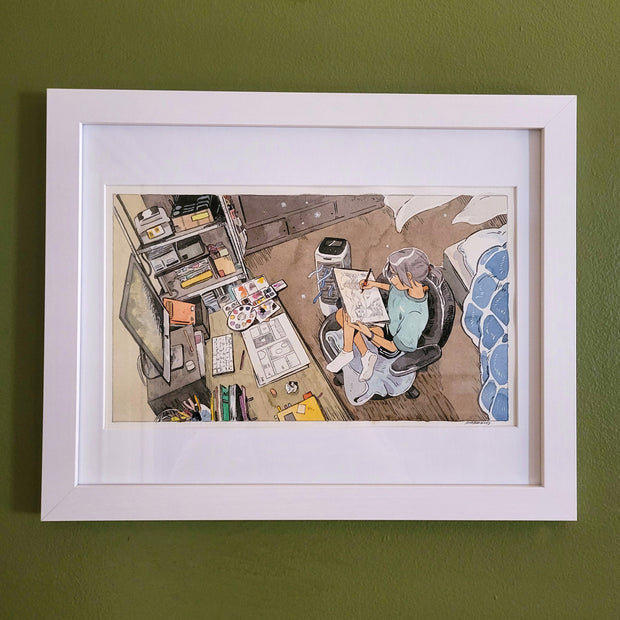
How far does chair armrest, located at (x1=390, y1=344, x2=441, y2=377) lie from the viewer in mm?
779

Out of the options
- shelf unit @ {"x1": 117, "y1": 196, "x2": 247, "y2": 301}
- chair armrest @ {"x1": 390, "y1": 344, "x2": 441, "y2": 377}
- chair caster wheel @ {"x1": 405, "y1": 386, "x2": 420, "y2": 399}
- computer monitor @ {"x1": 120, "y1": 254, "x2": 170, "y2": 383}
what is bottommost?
chair caster wheel @ {"x1": 405, "y1": 386, "x2": 420, "y2": 399}

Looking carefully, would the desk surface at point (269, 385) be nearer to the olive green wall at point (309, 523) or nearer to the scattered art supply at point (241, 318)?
the scattered art supply at point (241, 318)

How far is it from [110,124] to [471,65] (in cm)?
50

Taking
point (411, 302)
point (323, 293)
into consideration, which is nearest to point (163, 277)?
point (323, 293)

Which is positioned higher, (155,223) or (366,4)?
(366,4)

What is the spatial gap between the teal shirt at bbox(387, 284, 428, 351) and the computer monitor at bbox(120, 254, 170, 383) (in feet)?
0.99

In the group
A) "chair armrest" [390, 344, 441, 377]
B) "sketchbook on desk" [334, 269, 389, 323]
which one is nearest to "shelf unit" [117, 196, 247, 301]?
"sketchbook on desk" [334, 269, 389, 323]

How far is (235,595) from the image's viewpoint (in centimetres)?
80

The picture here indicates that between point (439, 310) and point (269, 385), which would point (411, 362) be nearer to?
point (439, 310)

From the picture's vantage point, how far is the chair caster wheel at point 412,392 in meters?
0.78

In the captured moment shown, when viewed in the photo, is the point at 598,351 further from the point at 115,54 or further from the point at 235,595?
the point at 115,54

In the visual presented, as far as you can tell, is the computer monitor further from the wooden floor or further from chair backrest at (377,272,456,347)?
chair backrest at (377,272,456,347)

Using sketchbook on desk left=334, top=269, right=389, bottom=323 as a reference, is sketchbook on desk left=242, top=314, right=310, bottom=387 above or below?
below

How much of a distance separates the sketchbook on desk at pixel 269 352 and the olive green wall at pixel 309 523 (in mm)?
212
